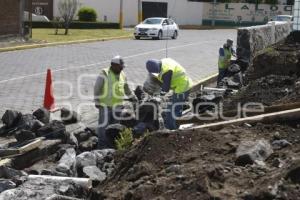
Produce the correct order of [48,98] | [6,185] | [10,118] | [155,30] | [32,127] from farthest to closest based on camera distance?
1. [155,30]
2. [48,98]
3. [10,118]
4. [32,127]
5. [6,185]

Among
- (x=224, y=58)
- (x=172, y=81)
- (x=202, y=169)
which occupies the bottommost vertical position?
(x=202, y=169)

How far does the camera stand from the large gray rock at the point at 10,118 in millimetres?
10680

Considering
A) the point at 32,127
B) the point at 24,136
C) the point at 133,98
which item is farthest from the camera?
the point at 133,98

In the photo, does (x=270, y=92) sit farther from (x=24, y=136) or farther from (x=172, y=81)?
(x=24, y=136)

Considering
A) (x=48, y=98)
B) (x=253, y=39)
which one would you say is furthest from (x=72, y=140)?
(x=253, y=39)

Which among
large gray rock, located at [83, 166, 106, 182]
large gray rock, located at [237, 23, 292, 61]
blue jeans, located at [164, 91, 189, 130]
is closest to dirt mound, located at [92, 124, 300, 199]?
large gray rock, located at [83, 166, 106, 182]

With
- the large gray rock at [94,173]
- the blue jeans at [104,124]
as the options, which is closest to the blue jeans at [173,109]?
the blue jeans at [104,124]

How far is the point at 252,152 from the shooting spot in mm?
6238

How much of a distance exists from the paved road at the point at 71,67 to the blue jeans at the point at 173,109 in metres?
3.40

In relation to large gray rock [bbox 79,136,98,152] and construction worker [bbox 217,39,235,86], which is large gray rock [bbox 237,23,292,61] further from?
large gray rock [bbox 79,136,98,152]

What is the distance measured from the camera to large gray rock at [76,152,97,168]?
27.0 feet

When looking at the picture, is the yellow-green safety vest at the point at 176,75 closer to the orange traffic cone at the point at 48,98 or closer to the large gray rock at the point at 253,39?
the orange traffic cone at the point at 48,98

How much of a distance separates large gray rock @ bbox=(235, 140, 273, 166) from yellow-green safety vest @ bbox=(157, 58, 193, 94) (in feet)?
11.6

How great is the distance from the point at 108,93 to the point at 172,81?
1144mm
